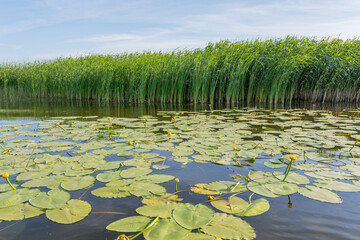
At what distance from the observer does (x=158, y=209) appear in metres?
1.12

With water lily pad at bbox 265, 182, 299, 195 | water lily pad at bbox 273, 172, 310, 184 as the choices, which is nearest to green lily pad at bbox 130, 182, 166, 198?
water lily pad at bbox 265, 182, 299, 195

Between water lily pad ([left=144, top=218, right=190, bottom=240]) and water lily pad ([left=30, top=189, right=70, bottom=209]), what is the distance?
0.52 meters

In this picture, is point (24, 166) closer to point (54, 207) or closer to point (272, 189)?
point (54, 207)

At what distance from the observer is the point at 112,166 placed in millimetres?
1731

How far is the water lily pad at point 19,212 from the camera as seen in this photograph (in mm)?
1098

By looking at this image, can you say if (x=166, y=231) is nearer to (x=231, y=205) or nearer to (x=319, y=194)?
(x=231, y=205)

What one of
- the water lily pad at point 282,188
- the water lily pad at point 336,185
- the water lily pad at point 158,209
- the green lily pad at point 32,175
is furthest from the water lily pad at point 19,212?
the water lily pad at point 336,185

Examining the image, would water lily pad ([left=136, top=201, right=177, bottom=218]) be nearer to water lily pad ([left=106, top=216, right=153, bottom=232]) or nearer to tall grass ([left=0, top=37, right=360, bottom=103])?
water lily pad ([left=106, top=216, right=153, bottom=232])

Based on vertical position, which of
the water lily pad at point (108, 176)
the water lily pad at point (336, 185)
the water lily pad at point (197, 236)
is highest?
the water lily pad at point (108, 176)

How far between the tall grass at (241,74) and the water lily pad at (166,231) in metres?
6.03

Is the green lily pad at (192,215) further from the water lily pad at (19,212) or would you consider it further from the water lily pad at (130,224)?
the water lily pad at (19,212)

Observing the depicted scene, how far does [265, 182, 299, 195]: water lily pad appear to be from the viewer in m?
1.31

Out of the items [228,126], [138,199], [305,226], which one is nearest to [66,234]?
[138,199]

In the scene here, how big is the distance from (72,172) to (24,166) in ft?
1.41
